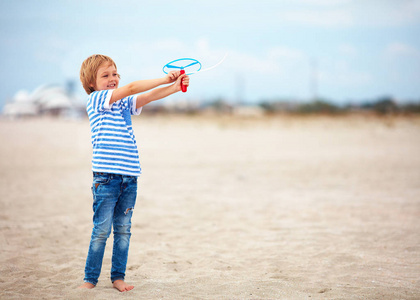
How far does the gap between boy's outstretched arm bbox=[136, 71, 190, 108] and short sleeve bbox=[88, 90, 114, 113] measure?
0.73ft

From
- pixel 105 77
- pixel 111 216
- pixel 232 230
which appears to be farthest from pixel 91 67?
pixel 232 230

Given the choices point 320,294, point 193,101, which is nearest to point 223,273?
point 320,294

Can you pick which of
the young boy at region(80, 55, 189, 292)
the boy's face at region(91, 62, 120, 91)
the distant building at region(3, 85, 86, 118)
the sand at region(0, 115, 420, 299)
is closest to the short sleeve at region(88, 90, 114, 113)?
the young boy at region(80, 55, 189, 292)

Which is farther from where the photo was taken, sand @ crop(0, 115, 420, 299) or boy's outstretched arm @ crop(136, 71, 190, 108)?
sand @ crop(0, 115, 420, 299)

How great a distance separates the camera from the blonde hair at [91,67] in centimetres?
304

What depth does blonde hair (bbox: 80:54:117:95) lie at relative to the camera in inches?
120

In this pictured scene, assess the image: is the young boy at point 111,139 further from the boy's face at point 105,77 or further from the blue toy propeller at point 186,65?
the blue toy propeller at point 186,65

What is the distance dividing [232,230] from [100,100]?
278cm

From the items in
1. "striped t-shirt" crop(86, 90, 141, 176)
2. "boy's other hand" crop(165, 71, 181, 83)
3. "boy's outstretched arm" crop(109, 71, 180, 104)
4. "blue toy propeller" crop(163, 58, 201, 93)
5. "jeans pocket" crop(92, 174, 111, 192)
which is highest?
"blue toy propeller" crop(163, 58, 201, 93)

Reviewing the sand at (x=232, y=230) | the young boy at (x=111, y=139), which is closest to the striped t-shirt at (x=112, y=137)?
the young boy at (x=111, y=139)

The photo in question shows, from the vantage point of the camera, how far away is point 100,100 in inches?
116

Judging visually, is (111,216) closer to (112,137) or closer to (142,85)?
(112,137)

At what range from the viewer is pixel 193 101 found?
7069 cm

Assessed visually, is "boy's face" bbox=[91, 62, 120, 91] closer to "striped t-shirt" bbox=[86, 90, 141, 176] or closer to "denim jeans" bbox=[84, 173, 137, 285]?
"striped t-shirt" bbox=[86, 90, 141, 176]
